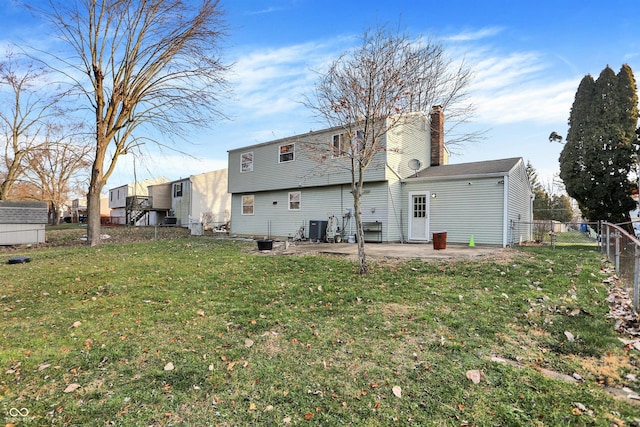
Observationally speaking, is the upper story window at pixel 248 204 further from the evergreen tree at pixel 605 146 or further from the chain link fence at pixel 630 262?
the evergreen tree at pixel 605 146

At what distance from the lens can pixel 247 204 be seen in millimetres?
20312

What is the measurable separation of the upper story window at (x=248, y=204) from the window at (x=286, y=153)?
3431 mm

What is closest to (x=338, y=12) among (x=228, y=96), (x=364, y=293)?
(x=228, y=96)

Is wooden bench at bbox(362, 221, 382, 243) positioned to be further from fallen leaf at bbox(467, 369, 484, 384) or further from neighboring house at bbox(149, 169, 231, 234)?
neighboring house at bbox(149, 169, 231, 234)

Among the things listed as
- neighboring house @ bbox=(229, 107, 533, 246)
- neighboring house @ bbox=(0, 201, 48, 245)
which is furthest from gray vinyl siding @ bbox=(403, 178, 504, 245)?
neighboring house @ bbox=(0, 201, 48, 245)

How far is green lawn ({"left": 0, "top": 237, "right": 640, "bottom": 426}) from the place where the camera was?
2721 millimetres

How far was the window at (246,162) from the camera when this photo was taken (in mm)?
19750

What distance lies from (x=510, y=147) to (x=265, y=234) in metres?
15.8

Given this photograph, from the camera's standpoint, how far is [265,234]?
62.4ft

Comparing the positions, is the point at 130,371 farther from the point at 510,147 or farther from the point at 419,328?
the point at 510,147

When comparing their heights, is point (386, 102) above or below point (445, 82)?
below

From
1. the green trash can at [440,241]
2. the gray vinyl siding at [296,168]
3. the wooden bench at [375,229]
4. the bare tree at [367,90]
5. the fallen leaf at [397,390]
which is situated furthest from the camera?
the gray vinyl siding at [296,168]

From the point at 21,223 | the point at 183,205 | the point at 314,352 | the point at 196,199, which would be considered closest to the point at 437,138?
the point at 314,352

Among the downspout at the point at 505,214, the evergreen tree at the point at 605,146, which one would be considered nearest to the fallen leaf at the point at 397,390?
the downspout at the point at 505,214
